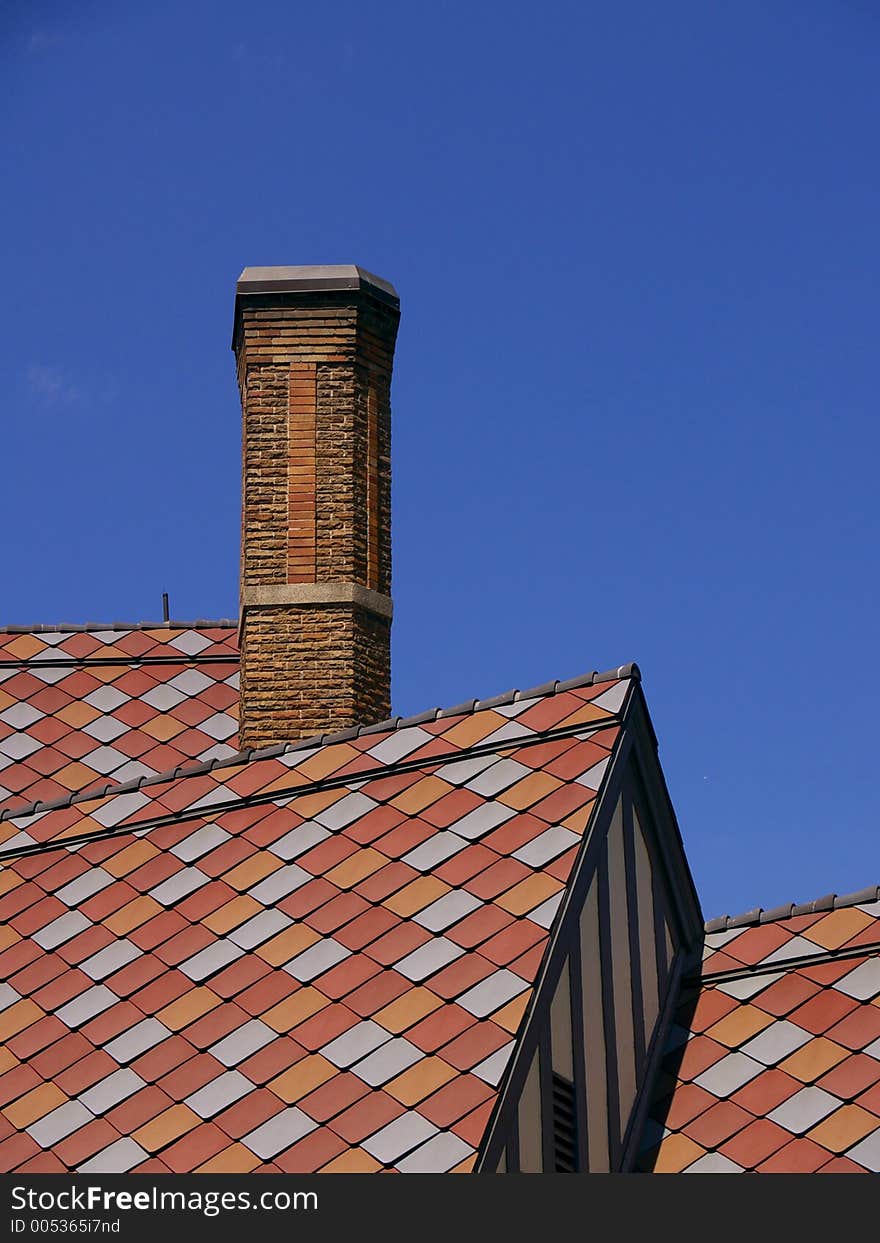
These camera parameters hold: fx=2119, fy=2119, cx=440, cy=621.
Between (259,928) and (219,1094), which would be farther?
(259,928)

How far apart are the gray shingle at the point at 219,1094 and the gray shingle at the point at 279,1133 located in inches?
16.5

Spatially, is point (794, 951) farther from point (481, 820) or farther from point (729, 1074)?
point (481, 820)

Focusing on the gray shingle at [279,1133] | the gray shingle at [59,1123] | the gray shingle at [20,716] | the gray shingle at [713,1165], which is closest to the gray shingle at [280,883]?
the gray shingle at [59,1123]

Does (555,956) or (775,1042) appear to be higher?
(555,956)

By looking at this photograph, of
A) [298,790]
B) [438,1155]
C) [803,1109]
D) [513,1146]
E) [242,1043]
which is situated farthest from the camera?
[298,790]

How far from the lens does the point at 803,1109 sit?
1531 centimetres

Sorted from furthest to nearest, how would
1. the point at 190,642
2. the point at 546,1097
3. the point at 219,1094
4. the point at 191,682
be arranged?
the point at 190,642
the point at 191,682
the point at 219,1094
the point at 546,1097

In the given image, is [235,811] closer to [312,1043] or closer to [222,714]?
[312,1043]

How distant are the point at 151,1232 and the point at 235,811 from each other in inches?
220

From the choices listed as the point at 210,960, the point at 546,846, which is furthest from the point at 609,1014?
the point at 210,960

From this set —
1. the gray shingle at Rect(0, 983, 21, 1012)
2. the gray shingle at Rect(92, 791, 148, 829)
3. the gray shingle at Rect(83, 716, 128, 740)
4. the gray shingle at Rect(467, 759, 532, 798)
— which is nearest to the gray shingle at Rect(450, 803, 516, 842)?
the gray shingle at Rect(467, 759, 532, 798)

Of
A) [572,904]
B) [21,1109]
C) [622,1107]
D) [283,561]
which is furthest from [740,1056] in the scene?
[283,561]

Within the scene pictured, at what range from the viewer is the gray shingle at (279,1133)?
1353cm

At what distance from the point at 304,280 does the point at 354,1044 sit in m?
9.66
